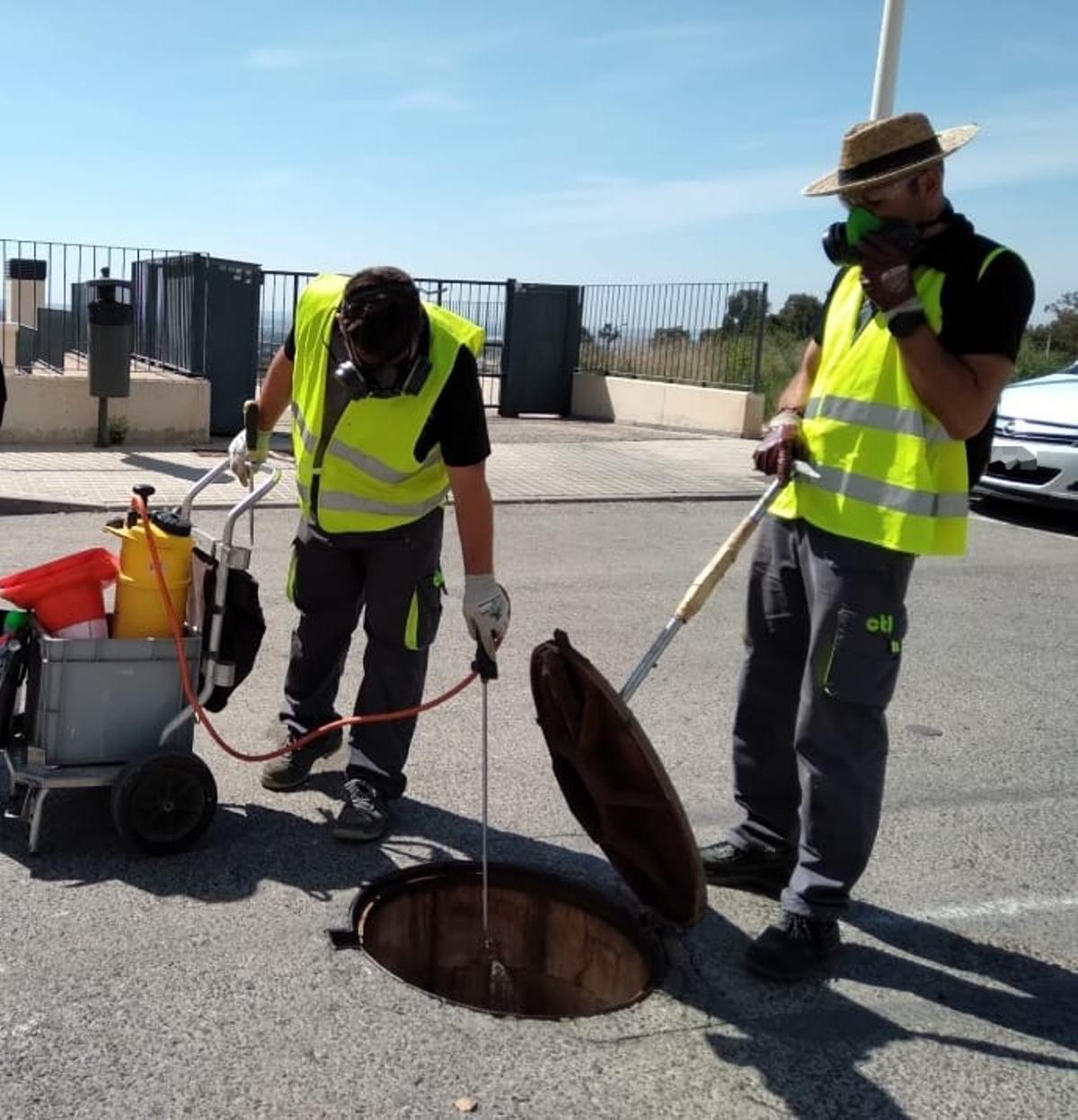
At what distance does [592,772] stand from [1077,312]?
1094 inches

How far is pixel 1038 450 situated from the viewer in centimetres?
1026

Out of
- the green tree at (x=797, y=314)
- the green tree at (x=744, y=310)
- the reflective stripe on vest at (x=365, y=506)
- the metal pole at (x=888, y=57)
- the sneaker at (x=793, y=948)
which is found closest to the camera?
the sneaker at (x=793, y=948)

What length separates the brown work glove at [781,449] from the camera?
3.34 meters

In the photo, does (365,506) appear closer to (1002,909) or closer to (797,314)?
(1002,909)

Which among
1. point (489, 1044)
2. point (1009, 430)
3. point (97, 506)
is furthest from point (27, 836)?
point (1009, 430)

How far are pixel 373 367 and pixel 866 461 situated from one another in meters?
1.32

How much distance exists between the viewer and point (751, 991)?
320 centimetres

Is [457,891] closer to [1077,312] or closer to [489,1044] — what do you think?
[489,1044]

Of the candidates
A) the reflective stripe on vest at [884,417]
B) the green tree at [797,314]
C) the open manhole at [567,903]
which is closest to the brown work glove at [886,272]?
the reflective stripe on vest at [884,417]

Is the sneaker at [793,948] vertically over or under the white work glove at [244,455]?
under

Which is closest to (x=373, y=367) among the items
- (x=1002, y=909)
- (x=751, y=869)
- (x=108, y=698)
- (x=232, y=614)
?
(x=232, y=614)

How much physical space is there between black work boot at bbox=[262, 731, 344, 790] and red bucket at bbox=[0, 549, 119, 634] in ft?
2.69

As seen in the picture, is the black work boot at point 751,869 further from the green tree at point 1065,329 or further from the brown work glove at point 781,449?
the green tree at point 1065,329

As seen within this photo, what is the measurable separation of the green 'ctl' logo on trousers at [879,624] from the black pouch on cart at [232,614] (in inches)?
68.0
